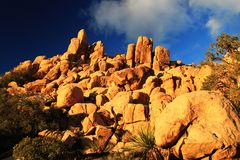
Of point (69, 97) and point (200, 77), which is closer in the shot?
point (69, 97)

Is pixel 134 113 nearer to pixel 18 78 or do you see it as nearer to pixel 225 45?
pixel 225 45

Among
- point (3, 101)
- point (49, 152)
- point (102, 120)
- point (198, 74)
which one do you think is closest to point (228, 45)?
point (198, 74)

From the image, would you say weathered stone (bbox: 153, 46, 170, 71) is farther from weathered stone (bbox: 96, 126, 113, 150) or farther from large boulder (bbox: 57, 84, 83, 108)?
weathered stone (bbox: 96, 126, 113, 150)

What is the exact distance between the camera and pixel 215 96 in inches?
794

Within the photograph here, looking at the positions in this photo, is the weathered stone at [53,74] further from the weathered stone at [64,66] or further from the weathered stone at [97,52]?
the weathered stone at [97,52]

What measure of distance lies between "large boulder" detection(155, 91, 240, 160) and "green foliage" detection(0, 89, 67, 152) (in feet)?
51.9

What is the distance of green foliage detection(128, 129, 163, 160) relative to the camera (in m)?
20.5

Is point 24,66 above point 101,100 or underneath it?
above

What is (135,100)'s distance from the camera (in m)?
37.8

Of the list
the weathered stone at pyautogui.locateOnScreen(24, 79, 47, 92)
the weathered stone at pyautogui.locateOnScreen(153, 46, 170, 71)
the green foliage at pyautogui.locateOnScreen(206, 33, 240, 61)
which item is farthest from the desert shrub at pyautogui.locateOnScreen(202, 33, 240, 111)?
the weathered stone at pyautogui.locateOnScreen(24, 79, 47, 92)

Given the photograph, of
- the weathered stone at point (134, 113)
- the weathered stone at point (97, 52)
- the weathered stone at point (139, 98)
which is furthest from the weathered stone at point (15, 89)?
the weathered stone at point (134, 113)

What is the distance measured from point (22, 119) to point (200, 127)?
20.0 metres

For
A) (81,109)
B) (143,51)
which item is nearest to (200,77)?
(81,109)

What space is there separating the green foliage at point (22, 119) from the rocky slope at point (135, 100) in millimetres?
1997
